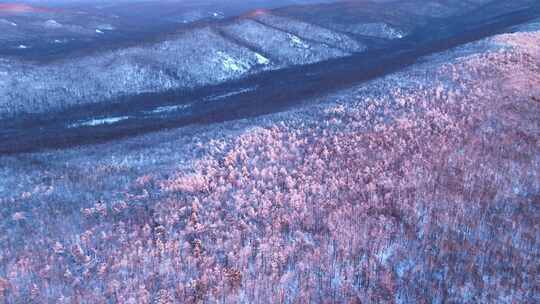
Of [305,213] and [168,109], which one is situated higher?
[305,213]

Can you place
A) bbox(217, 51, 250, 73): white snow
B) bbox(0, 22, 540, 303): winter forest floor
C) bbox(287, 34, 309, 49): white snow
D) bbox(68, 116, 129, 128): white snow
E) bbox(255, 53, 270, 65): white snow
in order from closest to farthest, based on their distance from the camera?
bbox(0, 22, 540, 303): winter forest floor, bbox(68, 116, 129, 128): white snow, bbox(217, 51, 250, 73): white snow, bbox(255, 53, 270, 65): white snow, bbox(287, 34, 309, 49): white snow

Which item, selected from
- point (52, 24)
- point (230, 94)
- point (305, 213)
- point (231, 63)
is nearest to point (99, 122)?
point (230, 94)

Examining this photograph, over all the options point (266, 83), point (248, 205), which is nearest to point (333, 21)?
point (266, 83)

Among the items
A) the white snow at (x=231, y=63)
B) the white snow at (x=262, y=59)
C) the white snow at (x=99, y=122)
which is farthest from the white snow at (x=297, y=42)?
the white snow at (x=99, y=122)

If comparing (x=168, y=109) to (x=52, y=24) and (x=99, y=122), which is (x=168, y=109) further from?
(x=52, y=24)

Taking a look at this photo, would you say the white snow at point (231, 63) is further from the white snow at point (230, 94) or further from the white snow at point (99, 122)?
the white snow at point (99, 122)

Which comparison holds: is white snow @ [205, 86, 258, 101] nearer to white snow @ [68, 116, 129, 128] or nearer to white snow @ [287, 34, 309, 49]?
white snow @ [68, 116, 129, 128]

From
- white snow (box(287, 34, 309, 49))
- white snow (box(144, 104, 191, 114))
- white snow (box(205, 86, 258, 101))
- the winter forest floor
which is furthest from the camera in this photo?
white snow (box(287, 34, 309, 49))

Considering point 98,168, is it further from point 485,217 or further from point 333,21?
point 333,21

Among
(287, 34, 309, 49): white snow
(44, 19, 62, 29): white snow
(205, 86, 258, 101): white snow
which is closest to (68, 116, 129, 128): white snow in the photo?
(205, 86, 258, 101): white snow
